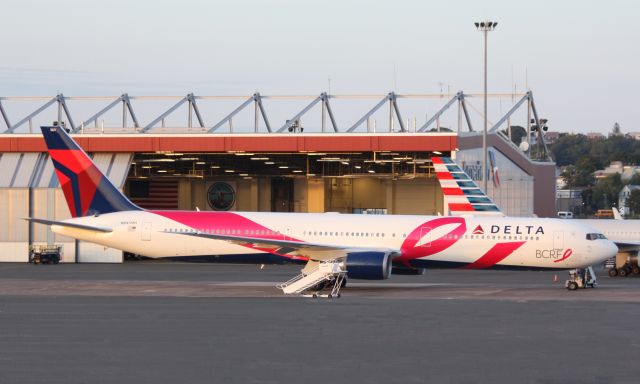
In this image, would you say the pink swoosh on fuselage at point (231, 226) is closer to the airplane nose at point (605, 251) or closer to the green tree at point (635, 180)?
the airplane nose at point (605, 251)

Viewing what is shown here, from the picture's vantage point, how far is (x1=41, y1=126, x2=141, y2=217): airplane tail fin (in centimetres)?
4694

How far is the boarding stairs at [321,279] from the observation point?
41281mm

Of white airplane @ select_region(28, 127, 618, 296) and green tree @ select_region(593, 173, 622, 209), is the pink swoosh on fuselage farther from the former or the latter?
green tree @ select_region(593, 173, 622, 209)

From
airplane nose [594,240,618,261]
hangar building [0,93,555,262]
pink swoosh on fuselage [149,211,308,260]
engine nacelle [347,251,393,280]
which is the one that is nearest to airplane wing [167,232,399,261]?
pink swoosh on fuselage [149,211,308,260]

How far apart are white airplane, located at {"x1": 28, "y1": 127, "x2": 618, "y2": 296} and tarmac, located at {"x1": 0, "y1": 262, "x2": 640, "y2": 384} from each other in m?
1.38

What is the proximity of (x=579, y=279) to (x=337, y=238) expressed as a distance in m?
10.2

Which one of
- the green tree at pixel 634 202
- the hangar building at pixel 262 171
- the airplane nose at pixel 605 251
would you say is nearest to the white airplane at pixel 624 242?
the hangar building at pixel 262 171

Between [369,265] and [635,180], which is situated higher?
[635,180]

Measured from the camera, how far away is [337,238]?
44719 mm

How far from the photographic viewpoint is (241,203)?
88625 millimetres

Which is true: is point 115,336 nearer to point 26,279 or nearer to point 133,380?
point 133,380

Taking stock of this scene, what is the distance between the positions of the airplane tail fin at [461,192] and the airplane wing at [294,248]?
1668cm

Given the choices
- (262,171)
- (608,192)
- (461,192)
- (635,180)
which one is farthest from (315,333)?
(635,180)

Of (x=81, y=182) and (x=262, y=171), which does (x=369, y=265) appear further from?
(x=262, y=171)
